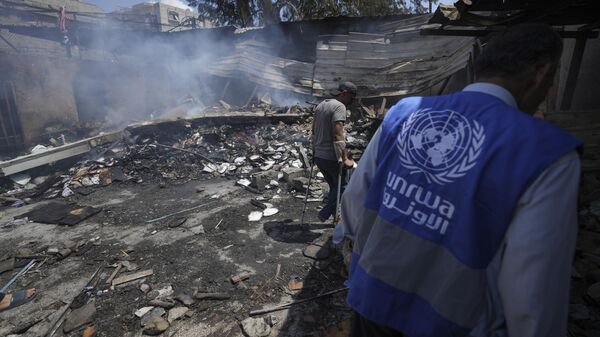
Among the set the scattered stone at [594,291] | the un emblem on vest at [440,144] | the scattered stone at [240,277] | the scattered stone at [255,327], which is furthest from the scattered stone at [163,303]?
the scattered stone at [594,291]

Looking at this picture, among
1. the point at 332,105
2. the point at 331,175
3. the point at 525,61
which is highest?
the point at 525,61

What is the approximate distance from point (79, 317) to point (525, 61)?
4.45 metres

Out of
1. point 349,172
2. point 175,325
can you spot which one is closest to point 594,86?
point 349,172

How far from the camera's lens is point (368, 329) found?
1391 millimetres

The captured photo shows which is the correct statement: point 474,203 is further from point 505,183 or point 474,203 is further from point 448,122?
point 448,122

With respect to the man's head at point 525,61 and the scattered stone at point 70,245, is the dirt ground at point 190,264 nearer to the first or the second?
the scattered stone at point 70,245

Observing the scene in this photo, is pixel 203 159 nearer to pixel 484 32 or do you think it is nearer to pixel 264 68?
pixel 264 68

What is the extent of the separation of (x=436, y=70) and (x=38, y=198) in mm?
12784

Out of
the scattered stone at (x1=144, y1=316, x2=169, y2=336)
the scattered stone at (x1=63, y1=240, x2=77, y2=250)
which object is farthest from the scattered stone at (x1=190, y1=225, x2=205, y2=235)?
the scattered stone at (x1=144, y1=316, x2=169, y2=336)

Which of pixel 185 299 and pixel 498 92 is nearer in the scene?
pixel 498 92

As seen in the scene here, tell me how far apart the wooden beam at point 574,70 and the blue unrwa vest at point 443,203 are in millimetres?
5555

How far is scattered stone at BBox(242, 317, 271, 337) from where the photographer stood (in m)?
3.10

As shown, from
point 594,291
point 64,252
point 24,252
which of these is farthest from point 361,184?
point 24,252

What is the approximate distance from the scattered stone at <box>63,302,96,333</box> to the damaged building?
0.06ft
